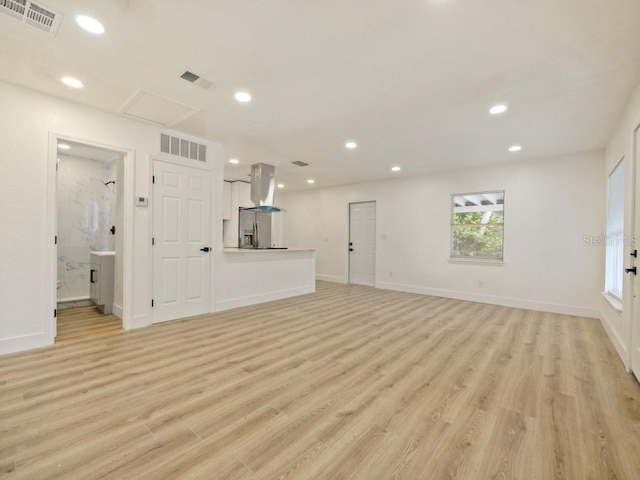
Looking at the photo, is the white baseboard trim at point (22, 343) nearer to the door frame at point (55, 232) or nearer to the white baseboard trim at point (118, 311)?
the door frame at point (55, 232)

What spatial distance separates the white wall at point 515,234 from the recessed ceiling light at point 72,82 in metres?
5.80

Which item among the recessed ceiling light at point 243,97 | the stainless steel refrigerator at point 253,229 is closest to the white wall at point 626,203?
the recessed ceiling light at point 243,97

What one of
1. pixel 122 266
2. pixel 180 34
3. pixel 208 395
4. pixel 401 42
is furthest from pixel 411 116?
pixel 122 266

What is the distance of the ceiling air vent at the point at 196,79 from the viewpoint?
8.63ft

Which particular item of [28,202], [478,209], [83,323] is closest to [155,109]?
[28,202]

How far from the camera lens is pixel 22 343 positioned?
2.92m

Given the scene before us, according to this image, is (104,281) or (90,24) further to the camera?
(104,281)

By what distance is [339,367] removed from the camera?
2.66 metres

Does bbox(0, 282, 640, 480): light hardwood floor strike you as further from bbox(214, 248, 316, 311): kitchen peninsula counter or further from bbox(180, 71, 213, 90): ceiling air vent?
bbox(180, 71, 213, 90): ceiling air vent

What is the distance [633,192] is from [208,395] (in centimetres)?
420

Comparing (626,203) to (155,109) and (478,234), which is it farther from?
(155,109)

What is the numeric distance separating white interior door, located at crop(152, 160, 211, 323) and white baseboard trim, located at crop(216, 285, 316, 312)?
11.4 inches

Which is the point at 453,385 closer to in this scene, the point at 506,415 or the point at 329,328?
the point at 506,415

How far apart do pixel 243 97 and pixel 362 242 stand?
5198 millimetres
